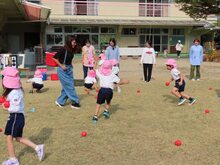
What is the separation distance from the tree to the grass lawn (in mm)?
12877

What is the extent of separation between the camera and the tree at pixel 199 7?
71.5 ft

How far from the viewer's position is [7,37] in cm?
3197

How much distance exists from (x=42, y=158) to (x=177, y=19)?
1280 inches

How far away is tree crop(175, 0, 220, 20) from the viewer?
2180 cm

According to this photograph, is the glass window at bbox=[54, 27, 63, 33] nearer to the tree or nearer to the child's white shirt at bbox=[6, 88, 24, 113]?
the tree

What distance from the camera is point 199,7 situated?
22.2 m

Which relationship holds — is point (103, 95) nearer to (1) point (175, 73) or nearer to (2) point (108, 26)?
(1) point (175, 73)

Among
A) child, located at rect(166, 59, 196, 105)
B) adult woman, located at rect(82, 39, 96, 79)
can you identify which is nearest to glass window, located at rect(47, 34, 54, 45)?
adult woman, located at rect(82, 39, 96, 79)

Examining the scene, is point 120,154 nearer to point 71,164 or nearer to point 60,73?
point 71,164

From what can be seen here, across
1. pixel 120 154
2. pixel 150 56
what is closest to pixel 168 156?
pixel 120 154

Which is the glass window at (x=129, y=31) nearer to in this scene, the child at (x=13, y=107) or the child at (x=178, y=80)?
the child at (x=178, y=80)

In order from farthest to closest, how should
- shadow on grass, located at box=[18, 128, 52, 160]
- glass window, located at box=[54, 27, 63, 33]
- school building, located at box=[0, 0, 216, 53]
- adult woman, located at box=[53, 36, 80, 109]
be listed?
glass window, located at box=[54, 27, 63, 33]
school building, located at box=[0, 0, 216, 53]
adult woman, located at box=[53, 36, 80, 109]
shadow on grass, located at box=[18, 128, 52, 160]

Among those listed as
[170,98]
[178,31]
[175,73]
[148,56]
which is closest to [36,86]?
[170,98]

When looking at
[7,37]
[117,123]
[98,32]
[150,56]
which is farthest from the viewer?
[98,32]
